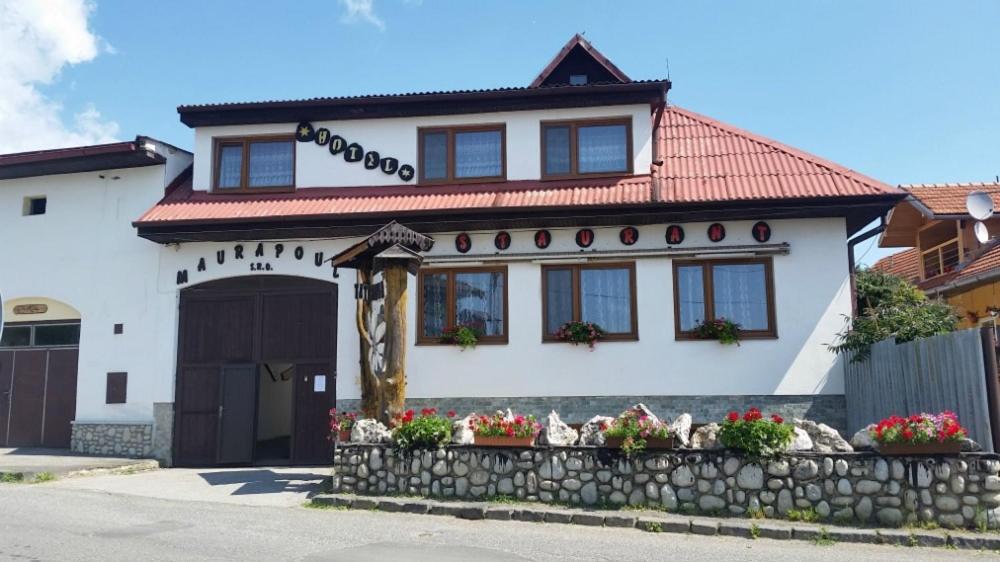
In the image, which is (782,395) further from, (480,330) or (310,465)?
(310,465)

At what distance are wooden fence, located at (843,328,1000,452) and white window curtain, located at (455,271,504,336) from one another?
6.30 meters

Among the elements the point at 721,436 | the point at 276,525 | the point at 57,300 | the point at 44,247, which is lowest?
the point at 276,525

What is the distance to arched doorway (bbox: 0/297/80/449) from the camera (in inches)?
661

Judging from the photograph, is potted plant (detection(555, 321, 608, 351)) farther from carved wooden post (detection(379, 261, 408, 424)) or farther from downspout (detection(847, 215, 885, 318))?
downspout (detection(847, 215, 885, 318))

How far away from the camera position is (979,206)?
1900 centimetres

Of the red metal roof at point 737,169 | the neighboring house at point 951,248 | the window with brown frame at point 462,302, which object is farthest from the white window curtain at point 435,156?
the neighboring house at point 951,248

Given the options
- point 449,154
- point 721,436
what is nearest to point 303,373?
point 449,154

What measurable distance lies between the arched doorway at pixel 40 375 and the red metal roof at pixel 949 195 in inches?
862

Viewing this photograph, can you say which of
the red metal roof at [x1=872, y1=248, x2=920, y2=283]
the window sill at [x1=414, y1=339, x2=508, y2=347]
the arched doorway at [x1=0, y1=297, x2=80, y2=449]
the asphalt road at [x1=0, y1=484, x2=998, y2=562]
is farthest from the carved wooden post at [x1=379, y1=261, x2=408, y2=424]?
the red metal roof at [x1=872, y1=248, x2=920, y2=283]

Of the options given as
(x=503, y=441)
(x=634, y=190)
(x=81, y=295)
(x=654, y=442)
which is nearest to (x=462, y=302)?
(x=634, y=190)

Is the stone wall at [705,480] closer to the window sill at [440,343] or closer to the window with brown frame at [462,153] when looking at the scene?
the window sill at [440,343]

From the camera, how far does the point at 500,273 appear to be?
1470cm

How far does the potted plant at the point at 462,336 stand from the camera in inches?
564

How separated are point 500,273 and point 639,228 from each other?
2757 millimetres
